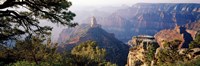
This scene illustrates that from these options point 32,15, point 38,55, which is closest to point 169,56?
point 38,55

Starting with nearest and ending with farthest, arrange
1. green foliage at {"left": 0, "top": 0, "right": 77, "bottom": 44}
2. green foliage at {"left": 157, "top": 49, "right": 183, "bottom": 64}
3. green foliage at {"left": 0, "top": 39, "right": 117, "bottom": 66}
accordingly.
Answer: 1. green foliage at {"left": 0, "top": 0, "right": 77, "bottom": 44}
2. green foliage at {"left": 0, "top": 39, "right": 117, "bottom": 66}
3. green foliage at {"left": 157, "top": 49, "right": 183, "bottom": 64}

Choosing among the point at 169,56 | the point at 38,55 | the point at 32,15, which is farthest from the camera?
the point at 169,56

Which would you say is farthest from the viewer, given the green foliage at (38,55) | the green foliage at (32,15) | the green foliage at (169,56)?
the green foliage at (169,56)

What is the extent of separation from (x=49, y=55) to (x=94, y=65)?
9182 mm

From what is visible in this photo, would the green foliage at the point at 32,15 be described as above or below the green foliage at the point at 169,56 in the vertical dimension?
above

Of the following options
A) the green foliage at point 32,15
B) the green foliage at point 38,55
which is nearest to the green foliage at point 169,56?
the green foliage at point 38,55

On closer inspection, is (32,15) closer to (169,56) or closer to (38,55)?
(38,55)

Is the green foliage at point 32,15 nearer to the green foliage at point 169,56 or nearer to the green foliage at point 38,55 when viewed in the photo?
the green foliage at point 38,55

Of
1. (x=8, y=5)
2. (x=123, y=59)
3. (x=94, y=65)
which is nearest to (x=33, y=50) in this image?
(x=94, y=65)

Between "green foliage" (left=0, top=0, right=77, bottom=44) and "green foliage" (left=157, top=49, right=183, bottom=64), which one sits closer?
"green foliage" (left=0, top=0, right=77, bottom=44)

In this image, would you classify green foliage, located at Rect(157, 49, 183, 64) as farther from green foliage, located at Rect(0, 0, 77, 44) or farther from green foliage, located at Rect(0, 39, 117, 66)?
green foliage, located at Rect(0, 0, 77, 44)

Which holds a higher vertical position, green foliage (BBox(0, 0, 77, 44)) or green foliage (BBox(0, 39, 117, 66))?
green foliage (BBox(0, 0, 77, 44))

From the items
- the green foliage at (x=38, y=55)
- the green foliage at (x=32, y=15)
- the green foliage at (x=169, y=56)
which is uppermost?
the green foliage at (x=32, y=15)

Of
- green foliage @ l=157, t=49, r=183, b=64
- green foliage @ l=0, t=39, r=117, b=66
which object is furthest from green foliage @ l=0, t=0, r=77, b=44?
green foliage @ l=157, t=49, r=183, b=64
